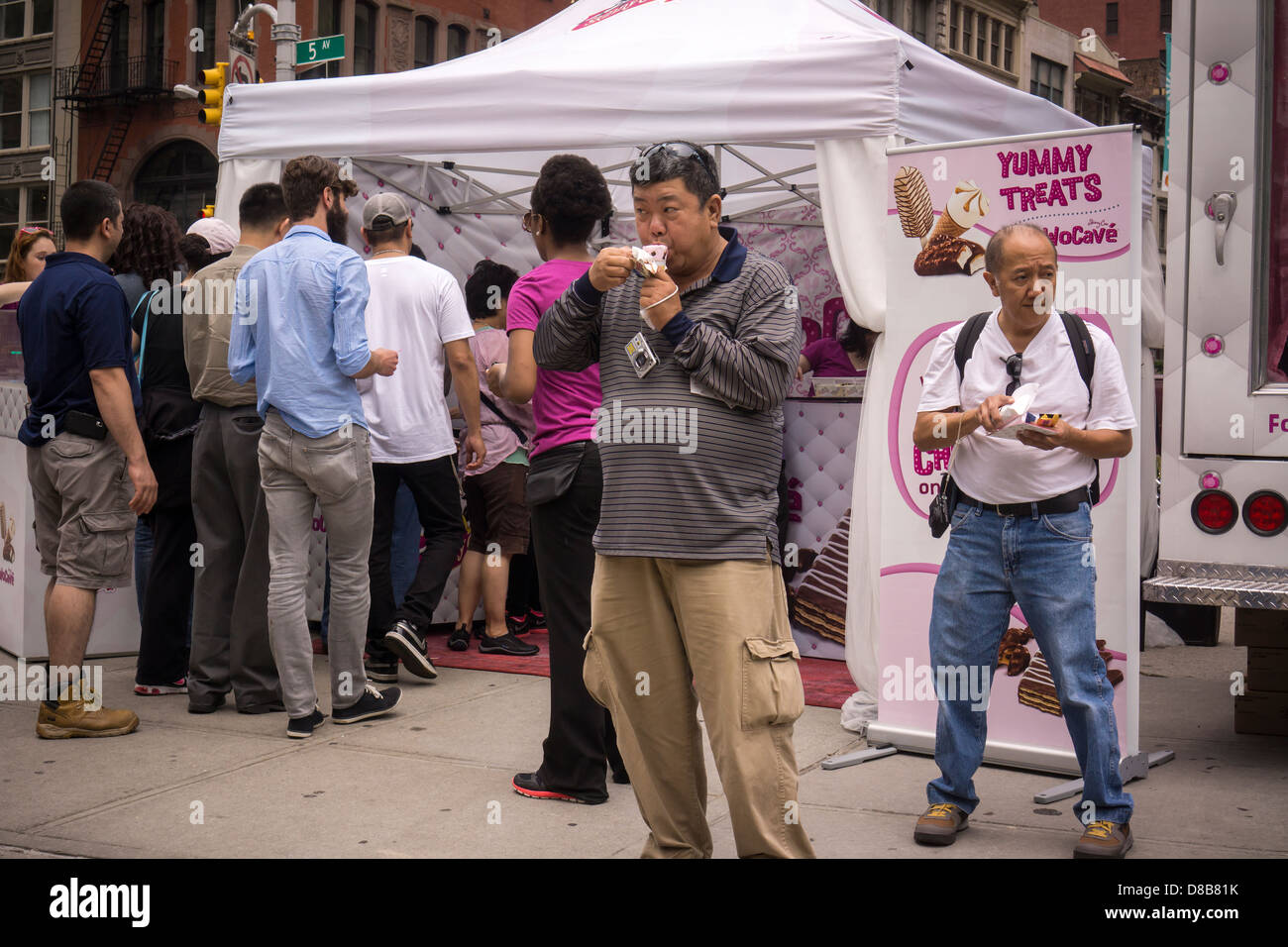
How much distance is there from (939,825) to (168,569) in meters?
3.65

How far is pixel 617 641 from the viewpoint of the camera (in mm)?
3350

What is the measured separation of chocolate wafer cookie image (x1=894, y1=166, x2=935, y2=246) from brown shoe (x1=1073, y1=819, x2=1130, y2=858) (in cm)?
228

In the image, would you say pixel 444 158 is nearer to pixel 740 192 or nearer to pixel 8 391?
pixel 740 192

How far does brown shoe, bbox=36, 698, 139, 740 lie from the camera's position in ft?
17.6

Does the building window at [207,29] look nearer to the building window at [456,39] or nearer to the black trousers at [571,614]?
the building window at [456,39]

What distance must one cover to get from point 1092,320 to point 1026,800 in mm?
1679

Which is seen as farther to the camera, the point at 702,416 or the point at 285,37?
the point at 285,37

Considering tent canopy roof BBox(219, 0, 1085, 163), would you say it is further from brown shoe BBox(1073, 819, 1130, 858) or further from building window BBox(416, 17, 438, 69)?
building window BBox(416, 17, 438, 69)

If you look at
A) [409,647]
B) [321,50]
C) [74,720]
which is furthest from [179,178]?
[74,720]

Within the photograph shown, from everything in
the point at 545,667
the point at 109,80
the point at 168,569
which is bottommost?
the point at 545,667

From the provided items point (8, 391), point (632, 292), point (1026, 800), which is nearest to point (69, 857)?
point (632, 292)

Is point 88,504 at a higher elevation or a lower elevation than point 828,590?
higher

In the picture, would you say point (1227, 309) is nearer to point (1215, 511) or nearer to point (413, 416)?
point (1215, 511)

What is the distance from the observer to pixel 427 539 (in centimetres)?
648
